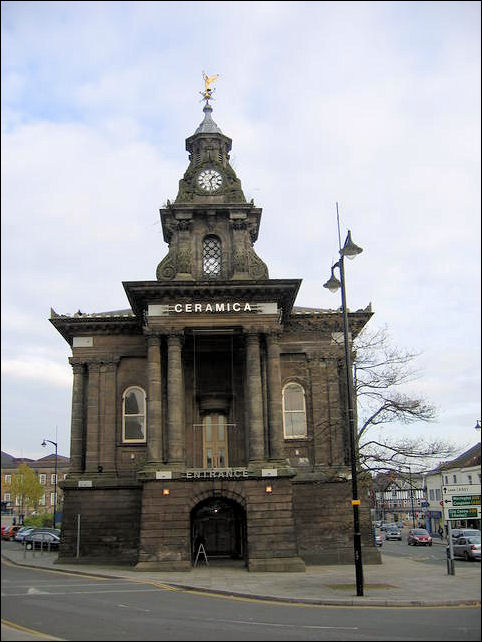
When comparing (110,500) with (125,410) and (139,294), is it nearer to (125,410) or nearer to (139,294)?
(125,410)

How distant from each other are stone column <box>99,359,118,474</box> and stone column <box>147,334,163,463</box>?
5095mm

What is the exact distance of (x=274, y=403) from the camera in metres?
33.4

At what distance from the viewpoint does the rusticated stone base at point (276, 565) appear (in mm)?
30016

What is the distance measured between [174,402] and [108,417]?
6500mm

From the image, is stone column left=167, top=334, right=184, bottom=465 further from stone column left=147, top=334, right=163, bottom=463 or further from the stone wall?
the stone wall

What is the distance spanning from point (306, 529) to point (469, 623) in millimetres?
21185

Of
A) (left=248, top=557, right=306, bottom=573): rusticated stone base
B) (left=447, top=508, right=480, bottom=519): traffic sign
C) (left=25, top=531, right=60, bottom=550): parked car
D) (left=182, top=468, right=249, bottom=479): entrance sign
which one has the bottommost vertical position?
(left=25, top=531, right=60, bottom=550): parked car

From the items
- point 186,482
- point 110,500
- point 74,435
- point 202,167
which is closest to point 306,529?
Result: point 186,482

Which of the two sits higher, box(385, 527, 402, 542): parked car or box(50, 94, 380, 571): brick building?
box(50, 94, 380, 571): brick building

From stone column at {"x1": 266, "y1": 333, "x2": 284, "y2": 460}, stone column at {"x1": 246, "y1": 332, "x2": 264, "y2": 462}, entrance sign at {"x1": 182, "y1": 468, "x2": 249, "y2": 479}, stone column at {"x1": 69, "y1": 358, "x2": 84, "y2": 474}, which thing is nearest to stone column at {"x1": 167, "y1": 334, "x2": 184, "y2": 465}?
entrance sign at {"x1": 182, "y1": 468, "x2": 249, "y2": 479}

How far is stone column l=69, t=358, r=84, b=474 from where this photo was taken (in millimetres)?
37812

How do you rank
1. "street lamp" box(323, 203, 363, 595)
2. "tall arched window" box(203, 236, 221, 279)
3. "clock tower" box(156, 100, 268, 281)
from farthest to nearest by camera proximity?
"tall arched window" box(203, 236, 221, 279) → "clock tower" box(156, 100, 268, 281) → "street lamp" box(323, 203, 363, 595)

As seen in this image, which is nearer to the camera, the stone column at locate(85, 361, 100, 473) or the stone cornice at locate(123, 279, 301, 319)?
the stone cornice at locate(123, 279, 301, 319)

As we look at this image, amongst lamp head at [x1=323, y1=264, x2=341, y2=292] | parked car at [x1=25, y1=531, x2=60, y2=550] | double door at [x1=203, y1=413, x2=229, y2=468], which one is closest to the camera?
lamp head at [x1=323, y1=264, x2=341, y2=292]
